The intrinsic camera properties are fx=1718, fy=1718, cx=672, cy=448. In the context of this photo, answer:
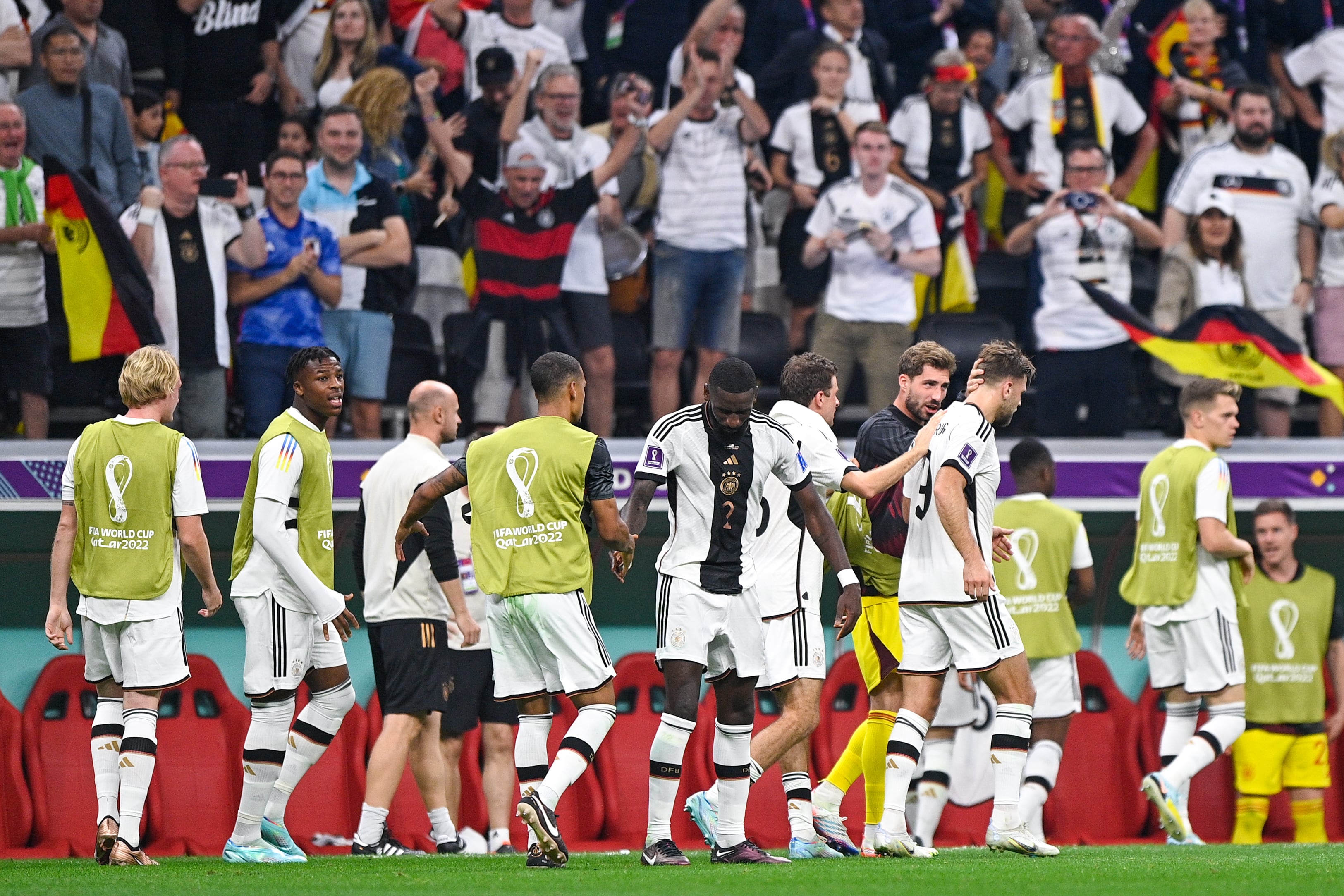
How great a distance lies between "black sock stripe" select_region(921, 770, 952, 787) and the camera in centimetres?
926

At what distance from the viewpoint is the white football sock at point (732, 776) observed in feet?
23.7

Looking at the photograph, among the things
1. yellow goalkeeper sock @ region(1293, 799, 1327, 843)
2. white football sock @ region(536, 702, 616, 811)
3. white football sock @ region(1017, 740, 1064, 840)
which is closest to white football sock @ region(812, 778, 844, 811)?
white football sock @ region(1017, 740, 1064, 840)

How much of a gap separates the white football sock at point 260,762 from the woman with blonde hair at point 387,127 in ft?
15.6

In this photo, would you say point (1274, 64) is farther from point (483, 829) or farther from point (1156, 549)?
point (483, 829)

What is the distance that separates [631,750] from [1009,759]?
342cm

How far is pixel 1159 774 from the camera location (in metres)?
9.02

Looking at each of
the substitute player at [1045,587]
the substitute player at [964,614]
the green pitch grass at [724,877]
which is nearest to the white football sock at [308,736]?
the green pitch grass at [724,877]

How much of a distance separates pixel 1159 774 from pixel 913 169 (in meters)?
5.35

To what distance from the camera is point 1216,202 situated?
1234 centimetres

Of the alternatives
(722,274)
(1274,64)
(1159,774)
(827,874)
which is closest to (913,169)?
(722,274)

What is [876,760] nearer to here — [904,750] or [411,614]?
[904,750]

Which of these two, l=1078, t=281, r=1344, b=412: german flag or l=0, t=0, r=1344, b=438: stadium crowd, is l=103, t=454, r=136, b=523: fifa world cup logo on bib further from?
l=1078, t=281, r=1344, b=412: german flag

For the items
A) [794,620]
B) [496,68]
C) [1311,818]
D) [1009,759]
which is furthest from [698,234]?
[1311,818]

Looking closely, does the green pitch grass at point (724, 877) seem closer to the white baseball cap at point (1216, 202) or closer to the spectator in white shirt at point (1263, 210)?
the spectator in white shirt at point (1263, 210)
